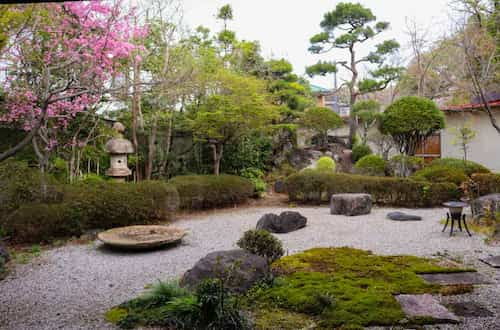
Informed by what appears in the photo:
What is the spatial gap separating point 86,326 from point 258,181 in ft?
26.2

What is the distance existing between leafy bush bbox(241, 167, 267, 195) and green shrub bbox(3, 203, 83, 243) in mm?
5350

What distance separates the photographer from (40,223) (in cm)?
566

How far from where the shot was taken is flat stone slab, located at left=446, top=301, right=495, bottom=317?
9.39 feet

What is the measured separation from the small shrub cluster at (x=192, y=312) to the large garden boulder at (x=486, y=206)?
5531mm

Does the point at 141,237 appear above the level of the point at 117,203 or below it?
below

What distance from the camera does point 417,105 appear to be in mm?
10633

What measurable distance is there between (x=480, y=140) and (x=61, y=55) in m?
12.8

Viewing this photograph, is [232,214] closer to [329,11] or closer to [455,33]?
[455,33]

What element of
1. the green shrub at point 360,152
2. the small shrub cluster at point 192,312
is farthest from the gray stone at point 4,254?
the green shrub at point 360,152

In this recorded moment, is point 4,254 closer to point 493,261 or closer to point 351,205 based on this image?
point 493,261

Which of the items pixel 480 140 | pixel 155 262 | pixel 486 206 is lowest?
pixel 155 262

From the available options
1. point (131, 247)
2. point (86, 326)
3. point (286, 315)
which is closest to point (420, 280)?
point (286, 315)

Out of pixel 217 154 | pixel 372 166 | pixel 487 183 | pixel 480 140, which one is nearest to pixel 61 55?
pixel 217 154

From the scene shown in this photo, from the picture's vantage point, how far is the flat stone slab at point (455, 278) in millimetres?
3652
